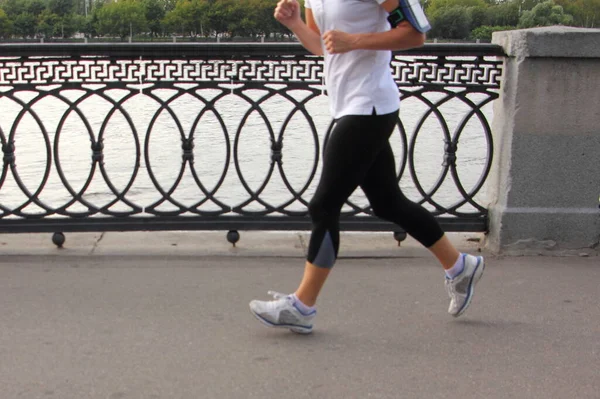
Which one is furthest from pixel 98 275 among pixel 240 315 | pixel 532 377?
pixel 532 377

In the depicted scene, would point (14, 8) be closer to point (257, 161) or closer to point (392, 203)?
point (257, 161)

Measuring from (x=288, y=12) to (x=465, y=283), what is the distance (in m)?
1.54

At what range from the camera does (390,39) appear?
318 centimetres

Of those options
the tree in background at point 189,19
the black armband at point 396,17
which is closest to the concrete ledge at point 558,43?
the black armband at point 396,17

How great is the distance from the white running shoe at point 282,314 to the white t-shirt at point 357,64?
91cm

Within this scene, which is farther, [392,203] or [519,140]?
[519,140]

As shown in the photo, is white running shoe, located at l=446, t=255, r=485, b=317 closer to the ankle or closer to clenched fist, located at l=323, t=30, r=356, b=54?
the ankle

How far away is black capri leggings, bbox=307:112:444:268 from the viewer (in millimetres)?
3365

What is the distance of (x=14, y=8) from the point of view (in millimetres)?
18094

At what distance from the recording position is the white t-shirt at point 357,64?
10.8 feet

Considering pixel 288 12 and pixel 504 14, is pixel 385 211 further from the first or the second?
pixel 504 14

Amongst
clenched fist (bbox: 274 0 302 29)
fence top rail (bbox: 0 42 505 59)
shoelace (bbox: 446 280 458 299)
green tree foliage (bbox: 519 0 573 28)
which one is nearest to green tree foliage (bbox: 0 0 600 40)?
green tree foliage (bbox: 519 0 573 28)

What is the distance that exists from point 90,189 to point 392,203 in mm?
4176

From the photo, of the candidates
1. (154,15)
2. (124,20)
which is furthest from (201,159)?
(124,20)
